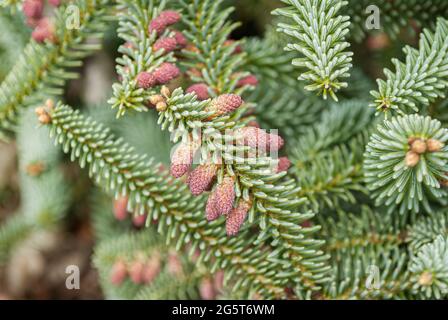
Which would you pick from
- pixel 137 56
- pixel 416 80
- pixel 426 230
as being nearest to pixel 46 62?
pixel 137 56

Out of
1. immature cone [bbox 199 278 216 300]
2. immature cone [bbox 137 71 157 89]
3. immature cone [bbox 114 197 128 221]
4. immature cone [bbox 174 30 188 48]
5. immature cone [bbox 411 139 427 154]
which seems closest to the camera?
immature cone [bbox 411 139 427 154]

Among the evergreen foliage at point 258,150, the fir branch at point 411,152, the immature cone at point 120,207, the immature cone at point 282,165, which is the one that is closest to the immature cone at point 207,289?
the evergreen foliage at point 258,150

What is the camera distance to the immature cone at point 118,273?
1220mm

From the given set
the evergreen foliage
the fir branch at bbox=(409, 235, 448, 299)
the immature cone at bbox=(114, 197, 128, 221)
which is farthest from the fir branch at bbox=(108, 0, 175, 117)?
the fir branch at bbox=(409, 235, 448, 299)

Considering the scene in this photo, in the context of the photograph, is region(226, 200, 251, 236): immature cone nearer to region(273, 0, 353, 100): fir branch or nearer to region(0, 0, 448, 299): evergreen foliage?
region(0, 0, 448, 299): evergreen foliage

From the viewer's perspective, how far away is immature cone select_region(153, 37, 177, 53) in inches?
37.1

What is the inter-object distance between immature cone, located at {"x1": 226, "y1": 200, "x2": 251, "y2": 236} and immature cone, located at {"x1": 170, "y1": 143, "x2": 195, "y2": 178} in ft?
0.39

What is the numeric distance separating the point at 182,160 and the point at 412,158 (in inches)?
15.0

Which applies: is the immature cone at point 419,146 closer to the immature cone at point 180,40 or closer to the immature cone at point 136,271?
the immature cone at point 180,40

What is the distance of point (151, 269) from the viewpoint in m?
1.22

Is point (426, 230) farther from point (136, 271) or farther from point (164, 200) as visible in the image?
point (136, 271)

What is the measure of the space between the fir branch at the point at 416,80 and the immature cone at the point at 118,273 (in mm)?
746
